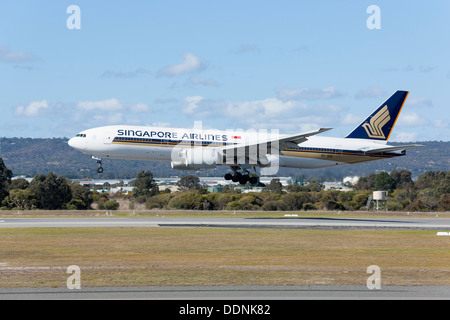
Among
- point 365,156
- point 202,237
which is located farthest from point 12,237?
point 365,156

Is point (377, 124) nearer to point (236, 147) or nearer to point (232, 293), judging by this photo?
point (236, 147)

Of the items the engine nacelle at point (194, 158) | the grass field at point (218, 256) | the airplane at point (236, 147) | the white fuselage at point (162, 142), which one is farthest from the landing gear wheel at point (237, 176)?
the grass field at point (218, 256)

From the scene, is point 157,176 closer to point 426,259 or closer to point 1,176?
A: point 1,176

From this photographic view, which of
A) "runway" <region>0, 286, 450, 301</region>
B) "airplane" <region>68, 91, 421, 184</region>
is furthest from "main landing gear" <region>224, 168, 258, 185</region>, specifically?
"runway" <region>0, 286, 450, 301</region>

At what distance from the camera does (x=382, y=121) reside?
179 ft

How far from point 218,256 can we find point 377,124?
1254 inches

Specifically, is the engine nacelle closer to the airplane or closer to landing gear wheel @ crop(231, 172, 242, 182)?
the airplane

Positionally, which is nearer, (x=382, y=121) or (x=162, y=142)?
(x=162, y=142)

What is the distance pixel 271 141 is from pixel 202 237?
15.1m

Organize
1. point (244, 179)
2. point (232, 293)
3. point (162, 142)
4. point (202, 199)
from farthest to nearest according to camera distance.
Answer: point (202, 199) < point (244, 179) < point (162, 142) < point (232, 293)

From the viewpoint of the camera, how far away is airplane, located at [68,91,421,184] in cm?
4778

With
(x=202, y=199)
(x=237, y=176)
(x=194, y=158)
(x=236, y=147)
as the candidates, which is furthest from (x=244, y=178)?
(x=202, y=199)
